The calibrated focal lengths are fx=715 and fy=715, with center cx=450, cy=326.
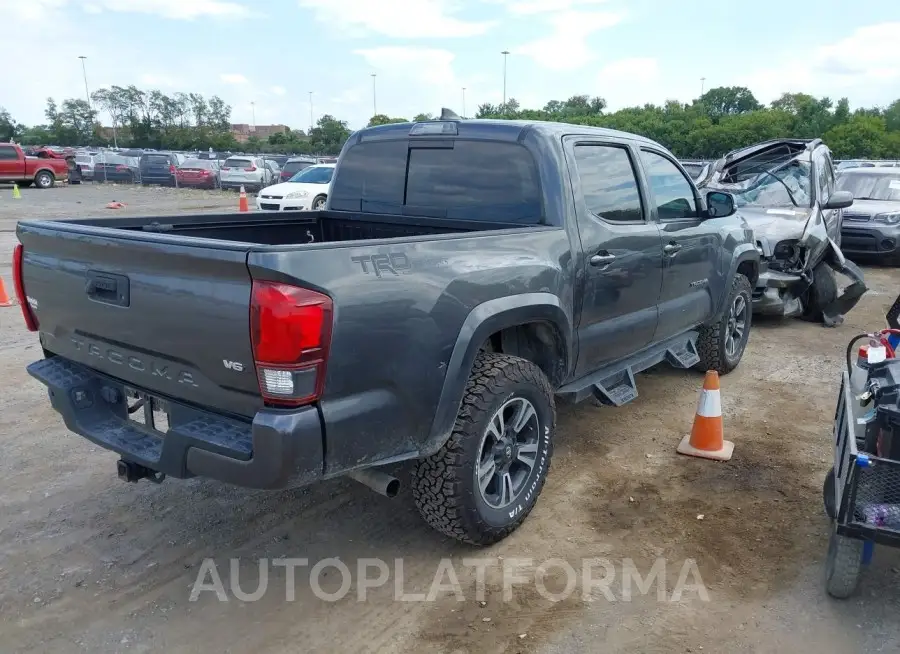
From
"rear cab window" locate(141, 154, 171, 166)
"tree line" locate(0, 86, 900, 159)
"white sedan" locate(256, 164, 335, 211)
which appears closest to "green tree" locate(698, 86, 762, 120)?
"tree line" locate(0, 86, 900, 159)

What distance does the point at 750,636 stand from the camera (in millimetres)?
2891

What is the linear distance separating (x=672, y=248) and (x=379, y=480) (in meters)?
2.75

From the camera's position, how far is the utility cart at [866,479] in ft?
9.43

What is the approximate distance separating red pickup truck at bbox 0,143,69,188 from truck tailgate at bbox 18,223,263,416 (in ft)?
96.1

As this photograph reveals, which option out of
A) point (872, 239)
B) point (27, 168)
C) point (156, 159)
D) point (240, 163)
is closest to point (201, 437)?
point (872, 239)

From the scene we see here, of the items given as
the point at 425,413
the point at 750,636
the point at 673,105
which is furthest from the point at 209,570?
the point at 673,105

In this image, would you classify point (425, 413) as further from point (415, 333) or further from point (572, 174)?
point (572, 174)

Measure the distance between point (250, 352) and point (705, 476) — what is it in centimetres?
300

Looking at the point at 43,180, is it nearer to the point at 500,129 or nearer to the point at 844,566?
the point at 500,129

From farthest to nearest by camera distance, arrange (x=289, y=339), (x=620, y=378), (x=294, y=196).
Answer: (x=294, y=196)
(x=620, y=378)
(x=289, y=339)

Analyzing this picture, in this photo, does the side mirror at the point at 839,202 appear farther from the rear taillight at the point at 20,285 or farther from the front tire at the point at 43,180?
the front tire at the point at 43,180

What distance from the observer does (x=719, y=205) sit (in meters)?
5.43

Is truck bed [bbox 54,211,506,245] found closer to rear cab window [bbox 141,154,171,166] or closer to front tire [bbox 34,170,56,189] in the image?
front tire [bbox 34,170,56,189]

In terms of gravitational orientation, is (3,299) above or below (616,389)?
below
